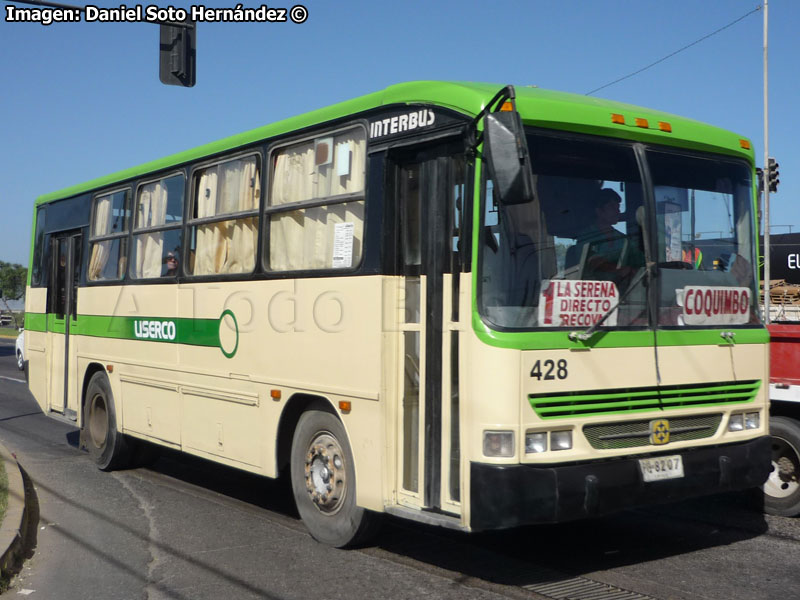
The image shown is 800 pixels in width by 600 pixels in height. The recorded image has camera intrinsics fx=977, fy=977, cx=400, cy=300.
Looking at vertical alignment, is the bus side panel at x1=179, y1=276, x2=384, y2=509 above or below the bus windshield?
below

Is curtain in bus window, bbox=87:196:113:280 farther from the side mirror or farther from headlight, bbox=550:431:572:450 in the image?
headlight, bbox=550:431:572:450

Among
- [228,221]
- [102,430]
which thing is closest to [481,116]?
[228,221]

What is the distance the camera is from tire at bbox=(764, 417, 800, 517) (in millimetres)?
7771

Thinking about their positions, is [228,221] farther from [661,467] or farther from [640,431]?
[661,467]

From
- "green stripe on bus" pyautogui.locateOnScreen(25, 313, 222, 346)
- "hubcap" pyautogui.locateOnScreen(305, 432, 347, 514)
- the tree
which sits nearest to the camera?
"hubcap" pyautogui.locateOnScreen(305, 432, 347, 514)

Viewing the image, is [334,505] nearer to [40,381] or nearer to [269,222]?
[269,222]

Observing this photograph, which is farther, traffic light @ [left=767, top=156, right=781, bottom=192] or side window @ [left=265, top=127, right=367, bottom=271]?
traffic light @ [left=767, top=156, right=781, bottom=192]

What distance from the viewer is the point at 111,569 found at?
22.5 ft

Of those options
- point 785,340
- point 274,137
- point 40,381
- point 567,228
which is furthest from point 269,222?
point 40,381

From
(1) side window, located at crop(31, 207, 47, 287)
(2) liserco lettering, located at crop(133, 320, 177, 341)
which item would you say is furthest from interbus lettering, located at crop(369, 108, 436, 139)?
(1) side window, located at crop(31, 207, 47, 287)

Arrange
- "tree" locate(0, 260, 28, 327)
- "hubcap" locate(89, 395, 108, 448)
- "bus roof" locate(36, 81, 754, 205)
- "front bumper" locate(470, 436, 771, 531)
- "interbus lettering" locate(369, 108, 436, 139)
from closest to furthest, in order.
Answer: "front bumper" locate(470, 436, 771, 531), "bus roof" locate(36, 81, 754, 205), "interbus lettering" locate(369, 108, 436, 139), "hubcap" locate(89, 395, 108, 448), "tree" locate(0, 260, 28, 327)

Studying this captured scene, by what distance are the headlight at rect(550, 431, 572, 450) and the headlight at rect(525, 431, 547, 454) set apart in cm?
5

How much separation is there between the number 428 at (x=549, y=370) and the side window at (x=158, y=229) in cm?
488

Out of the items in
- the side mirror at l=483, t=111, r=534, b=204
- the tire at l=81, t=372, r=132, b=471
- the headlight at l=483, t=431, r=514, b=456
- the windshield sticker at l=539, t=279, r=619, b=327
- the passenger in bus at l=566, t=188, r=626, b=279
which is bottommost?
the tire at l=81, t=372, r=132, b=471
